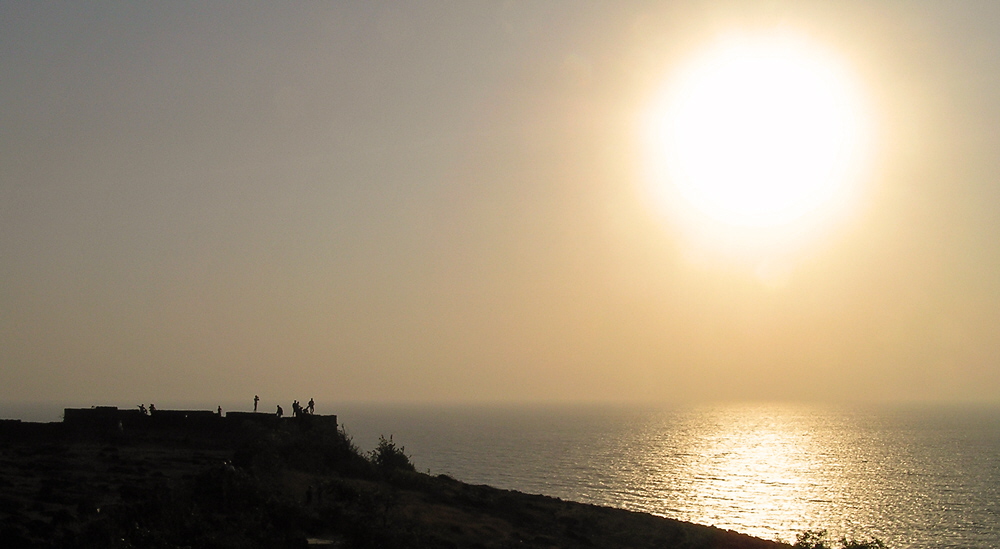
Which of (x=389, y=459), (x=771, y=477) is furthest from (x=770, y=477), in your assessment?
(x=389, y=459)

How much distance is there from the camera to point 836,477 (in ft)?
337

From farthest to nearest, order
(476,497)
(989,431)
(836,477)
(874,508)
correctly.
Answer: (989,431) < (836,477) < (874,508) < (476,497)

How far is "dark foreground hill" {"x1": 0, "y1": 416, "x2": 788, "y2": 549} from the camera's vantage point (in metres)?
20.2

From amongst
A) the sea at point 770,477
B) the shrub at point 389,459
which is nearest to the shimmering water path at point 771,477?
the sea at point 770,477

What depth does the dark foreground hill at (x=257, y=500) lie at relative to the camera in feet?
66.3

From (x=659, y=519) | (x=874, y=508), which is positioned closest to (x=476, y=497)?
(x=659, y=519)

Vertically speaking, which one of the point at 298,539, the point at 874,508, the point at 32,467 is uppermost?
the point at 32,467

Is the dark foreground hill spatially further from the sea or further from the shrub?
the sea

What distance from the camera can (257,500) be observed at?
2398 cm

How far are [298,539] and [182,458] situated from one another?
9.67 m

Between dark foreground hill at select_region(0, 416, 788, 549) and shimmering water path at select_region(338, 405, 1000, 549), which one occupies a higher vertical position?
dark foreground hill at select_region(0, 416, 788, 549)

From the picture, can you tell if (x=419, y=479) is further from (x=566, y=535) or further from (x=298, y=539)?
(x=298, y=539)

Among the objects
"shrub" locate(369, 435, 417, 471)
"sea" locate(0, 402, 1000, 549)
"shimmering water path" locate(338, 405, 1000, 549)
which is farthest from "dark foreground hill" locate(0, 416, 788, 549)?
"shimmering water path" locate(338, 405, 1000, 549)

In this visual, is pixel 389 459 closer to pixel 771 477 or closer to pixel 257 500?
pixel 257 500
